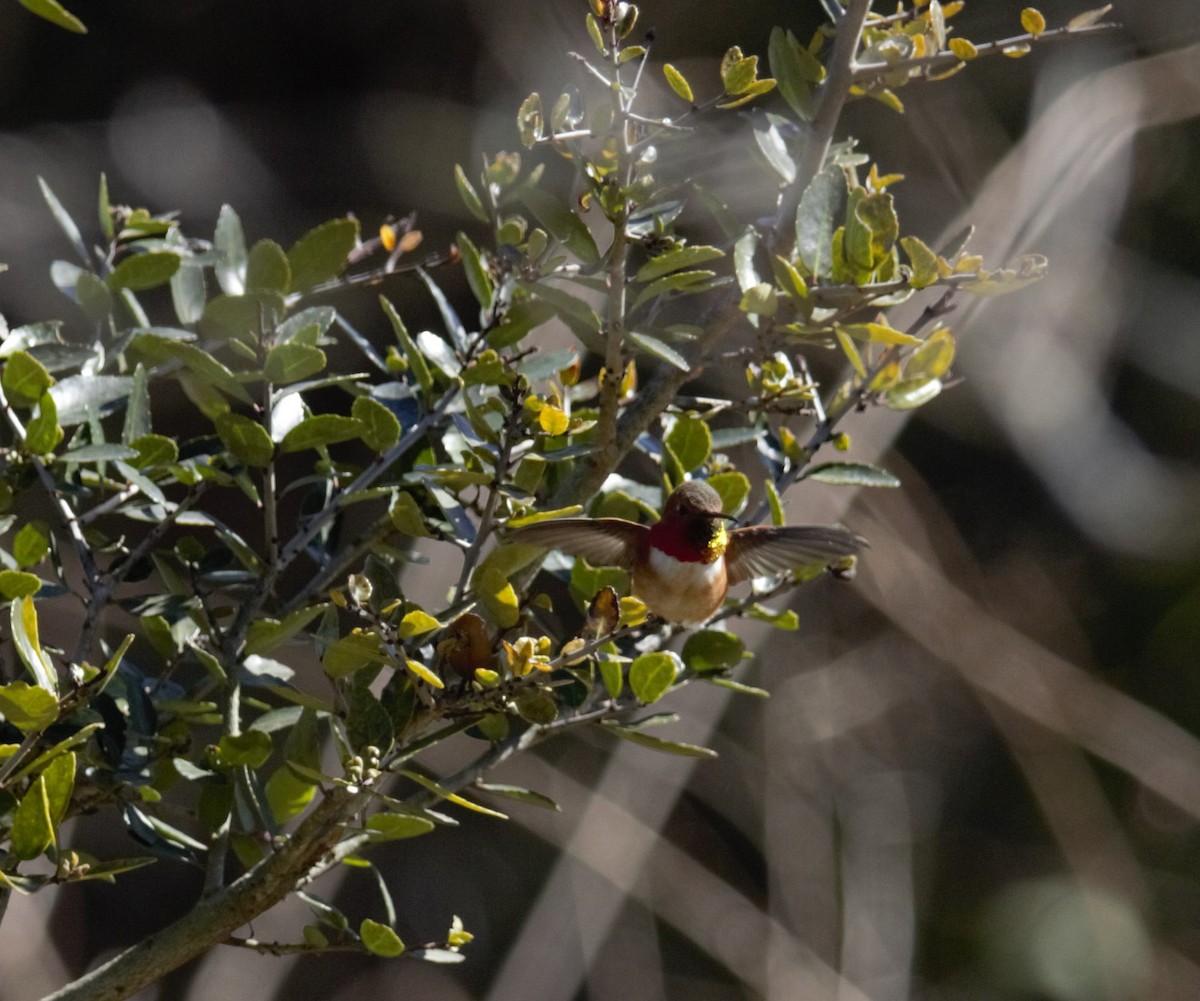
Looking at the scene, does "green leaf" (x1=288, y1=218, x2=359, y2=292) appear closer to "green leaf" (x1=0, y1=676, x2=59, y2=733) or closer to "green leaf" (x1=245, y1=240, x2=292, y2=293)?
"green leaf" (x1=245, y1=240, x2=292, y2=293)

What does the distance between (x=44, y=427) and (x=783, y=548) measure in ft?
2.07

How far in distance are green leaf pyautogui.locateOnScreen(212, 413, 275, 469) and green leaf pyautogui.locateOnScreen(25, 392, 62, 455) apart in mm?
108

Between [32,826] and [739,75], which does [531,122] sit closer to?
[739,75]

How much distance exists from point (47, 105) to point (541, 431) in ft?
13.5

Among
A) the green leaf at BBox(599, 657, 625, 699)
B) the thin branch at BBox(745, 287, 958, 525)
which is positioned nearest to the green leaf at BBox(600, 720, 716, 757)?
the green leaf at BBox(599, 657, 625, 699)

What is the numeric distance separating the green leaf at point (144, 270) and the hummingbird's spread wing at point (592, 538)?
357mm

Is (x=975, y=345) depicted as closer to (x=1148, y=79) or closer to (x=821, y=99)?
(x=1148, y=79)

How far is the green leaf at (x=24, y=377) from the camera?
936 mm

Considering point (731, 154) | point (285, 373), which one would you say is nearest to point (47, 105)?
point (731, 154)

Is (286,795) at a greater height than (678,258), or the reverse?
(678,258)

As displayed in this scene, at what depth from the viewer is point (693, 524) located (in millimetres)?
1179

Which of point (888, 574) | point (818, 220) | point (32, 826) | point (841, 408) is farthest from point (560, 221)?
point (888, 574)

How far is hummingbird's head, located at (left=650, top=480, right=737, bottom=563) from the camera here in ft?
3.60

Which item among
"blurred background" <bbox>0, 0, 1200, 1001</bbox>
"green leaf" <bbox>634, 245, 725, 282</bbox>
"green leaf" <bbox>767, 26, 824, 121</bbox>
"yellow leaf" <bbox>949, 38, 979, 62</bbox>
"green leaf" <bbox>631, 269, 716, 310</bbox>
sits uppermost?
"yellow leaf" <bbox>949, 38, 979, 62</bbox>
